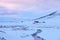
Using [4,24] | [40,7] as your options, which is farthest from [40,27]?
[4,24]

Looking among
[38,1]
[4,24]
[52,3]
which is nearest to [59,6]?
[52,3]

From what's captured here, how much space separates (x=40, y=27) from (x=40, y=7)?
16 centimetres

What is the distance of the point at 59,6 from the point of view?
1.01 meters

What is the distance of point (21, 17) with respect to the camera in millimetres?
979

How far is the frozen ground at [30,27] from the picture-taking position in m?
0.95

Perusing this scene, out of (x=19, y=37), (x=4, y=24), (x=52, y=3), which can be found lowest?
(x=19, y=37)

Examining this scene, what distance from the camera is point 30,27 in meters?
0.96

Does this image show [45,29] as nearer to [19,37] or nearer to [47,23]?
[47,23]

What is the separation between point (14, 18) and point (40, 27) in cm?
21

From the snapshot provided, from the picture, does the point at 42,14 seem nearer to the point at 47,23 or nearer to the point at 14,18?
the point at 47,23

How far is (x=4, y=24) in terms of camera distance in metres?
0.96

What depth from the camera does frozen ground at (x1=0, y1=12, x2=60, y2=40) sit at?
0.95m

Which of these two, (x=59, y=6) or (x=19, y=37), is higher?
(x=59, y=6)

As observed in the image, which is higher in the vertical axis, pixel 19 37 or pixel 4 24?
pixel 4 24
